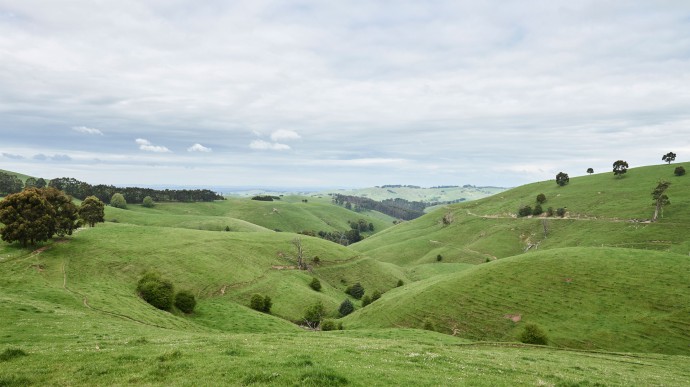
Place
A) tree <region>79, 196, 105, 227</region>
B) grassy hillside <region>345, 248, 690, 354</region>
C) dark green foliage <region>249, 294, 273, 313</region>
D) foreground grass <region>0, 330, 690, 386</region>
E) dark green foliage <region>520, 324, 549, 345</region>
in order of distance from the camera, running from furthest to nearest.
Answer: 1. tree <region>79, 196, 105, 227</region>
2. dark green foliage <region>249, 294, 273, 313</region>
3. grassy hillside <region>345, 248, 690, 354</region>
4. dark green foliage <region>520, 324, 549, 345</region>
5. foreground grass <region>0, 330, 690, 386</region>

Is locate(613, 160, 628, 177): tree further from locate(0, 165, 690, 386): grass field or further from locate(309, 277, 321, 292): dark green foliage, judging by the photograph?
locate(309, 277, 321, 292): dark green foliage

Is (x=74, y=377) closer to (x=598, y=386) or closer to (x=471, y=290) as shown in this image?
(x=598, y=386)

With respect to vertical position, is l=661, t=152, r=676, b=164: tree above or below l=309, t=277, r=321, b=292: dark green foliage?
above

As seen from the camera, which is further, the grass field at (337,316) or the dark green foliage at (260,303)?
the dark green foliage at (260,303)

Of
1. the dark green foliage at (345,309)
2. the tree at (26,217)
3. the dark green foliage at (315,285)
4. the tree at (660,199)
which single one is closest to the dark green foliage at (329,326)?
the dark green foliage at (345,309)

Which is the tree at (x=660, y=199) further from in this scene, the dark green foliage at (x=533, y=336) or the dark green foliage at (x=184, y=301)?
the dark green foliage at (x=184, y=301)

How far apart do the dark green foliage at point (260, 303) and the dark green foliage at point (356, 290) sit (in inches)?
1244

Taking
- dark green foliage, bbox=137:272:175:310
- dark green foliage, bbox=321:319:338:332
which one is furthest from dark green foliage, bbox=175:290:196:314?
dark green foliage, bbox=321:319:338:332

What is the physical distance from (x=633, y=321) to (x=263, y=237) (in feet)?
290

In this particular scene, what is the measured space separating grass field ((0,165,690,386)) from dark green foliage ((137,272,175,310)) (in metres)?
2.94

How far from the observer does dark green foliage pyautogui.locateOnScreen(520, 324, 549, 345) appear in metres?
41.3

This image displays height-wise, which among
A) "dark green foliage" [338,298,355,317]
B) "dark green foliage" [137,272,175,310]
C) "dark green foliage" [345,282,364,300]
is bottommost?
"dark green foliage" [345,282,364,300]

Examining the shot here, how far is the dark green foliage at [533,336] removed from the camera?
136ft

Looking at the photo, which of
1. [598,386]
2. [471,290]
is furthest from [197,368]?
[471,290]
